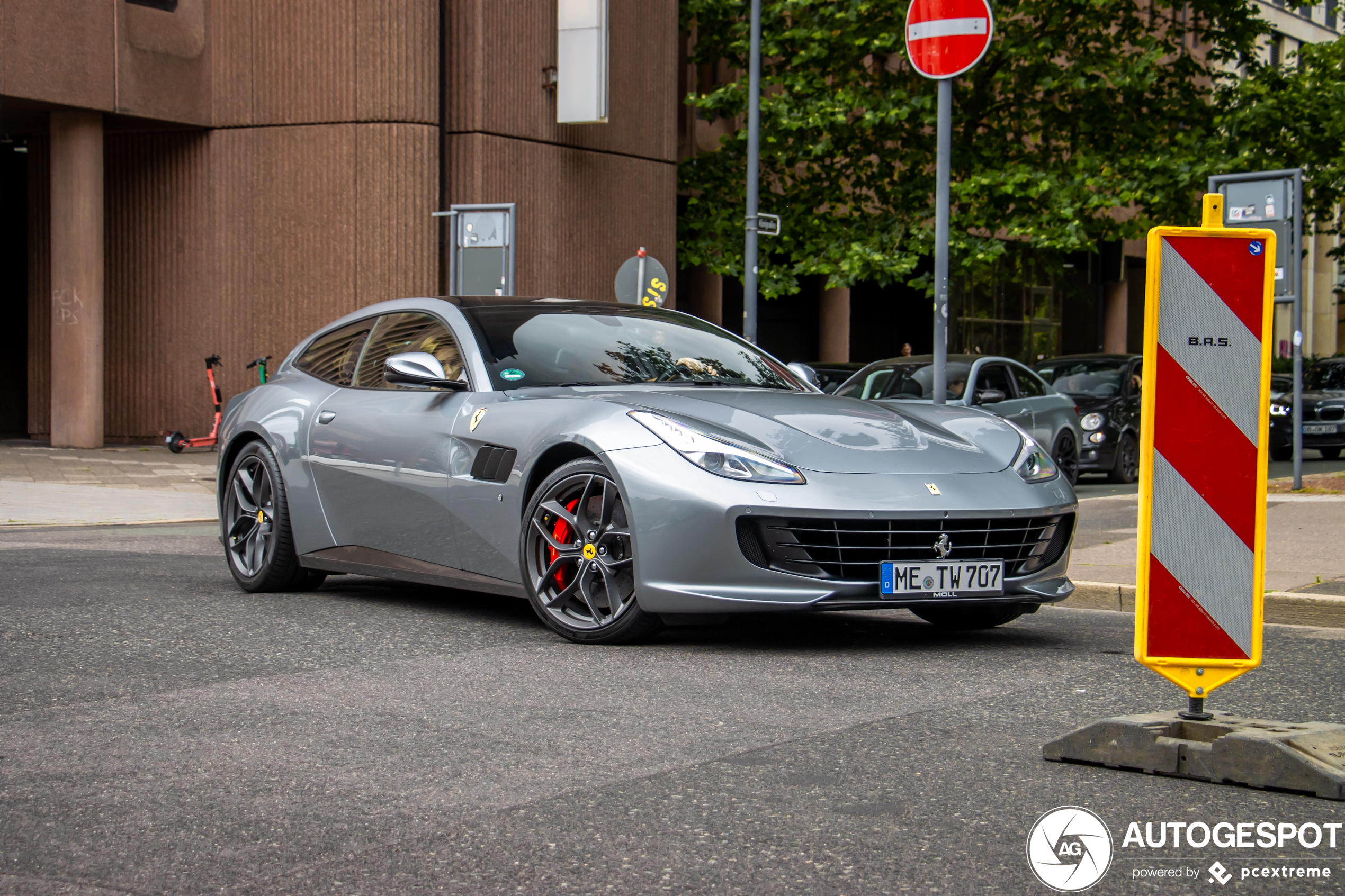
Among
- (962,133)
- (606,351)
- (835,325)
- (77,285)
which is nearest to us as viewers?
(606,351)

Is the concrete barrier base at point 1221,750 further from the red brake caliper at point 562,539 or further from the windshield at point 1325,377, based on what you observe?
the windshield at point 1325,377

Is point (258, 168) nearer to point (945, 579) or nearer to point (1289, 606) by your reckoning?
point (1289, 606)

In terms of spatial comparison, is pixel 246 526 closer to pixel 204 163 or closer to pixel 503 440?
pixel 503 440

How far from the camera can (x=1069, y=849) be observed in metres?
3.33

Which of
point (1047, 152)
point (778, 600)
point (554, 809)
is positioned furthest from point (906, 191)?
point (554, 809)

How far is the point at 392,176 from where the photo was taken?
68.3 feet

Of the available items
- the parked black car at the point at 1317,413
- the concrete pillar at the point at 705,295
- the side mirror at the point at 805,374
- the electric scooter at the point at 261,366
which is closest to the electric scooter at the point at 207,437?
the electric scooter at the point at 261,366

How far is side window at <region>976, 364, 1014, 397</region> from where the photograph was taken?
16469 mm

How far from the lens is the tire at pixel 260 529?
25.1 ft

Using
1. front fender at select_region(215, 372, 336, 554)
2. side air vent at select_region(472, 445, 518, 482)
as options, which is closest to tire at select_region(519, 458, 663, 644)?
side air vent at select_region(472, 445, 518, 482)

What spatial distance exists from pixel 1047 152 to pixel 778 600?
20.6m

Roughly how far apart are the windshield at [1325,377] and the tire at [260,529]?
22013 millimetres

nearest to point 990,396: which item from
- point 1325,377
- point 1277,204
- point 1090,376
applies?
point 1277,204

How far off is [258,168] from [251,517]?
47.8ft
